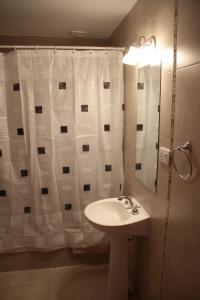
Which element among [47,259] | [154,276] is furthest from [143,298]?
[47,259]

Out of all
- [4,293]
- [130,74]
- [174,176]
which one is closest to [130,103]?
[130,74]

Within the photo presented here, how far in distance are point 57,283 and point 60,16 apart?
234 cm

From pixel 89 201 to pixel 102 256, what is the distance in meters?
0.63

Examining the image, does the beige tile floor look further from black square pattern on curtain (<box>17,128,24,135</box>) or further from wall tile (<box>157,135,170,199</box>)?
black square pattern on curtain (<box>17,128,24,135</box>)

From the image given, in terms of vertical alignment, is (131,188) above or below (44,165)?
below

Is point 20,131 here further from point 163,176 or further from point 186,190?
point 186,190

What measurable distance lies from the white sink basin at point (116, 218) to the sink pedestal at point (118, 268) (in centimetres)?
15

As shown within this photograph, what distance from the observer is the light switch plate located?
1.36 m

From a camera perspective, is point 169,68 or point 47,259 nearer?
point 169,68

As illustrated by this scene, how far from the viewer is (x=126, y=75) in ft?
6.84

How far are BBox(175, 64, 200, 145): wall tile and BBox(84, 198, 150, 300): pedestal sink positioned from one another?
73 centimetres

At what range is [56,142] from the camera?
212 centimetres

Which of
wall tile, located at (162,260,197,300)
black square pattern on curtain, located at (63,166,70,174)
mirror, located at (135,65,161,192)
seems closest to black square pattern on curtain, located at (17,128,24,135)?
black square pattern on curtain, located at (63,166,70,174)

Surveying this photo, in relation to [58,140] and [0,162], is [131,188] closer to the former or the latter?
[58,140]
